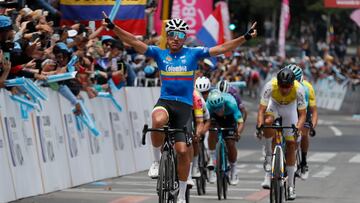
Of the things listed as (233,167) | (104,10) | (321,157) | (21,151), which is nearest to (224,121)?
(233,167)

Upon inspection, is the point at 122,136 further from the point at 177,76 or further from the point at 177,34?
the point at 177,34

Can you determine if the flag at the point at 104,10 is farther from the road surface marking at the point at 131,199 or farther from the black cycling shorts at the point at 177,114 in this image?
the black cycling shorts at the point at 177,114

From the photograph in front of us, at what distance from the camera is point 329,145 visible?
31.4 meters

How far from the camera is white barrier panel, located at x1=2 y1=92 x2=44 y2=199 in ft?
52.8

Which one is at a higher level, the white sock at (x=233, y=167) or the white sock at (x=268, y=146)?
the white sock at (x=268, y=146)

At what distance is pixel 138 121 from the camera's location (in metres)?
23.5

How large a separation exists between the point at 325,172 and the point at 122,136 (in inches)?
150

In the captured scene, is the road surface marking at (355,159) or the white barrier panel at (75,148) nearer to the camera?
the white barrier panel at (75,148)

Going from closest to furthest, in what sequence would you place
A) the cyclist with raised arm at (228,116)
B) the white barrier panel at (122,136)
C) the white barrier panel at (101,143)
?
the cyclist with raised arm at (228,116)
the white barrier panel at (101,143)
the white barrier panel at (122,136)

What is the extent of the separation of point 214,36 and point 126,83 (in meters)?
6.32

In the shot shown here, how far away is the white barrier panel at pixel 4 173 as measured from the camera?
50.7 ft

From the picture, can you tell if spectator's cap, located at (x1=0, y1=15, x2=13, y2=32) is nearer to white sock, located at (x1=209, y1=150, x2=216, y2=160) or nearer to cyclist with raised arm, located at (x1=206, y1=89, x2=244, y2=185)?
cyclist with raised arm, located at (x1=206, y1=89, x2=244, y2=185)

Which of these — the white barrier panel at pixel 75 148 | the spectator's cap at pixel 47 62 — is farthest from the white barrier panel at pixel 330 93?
the spectator's cap at pixel 47 62

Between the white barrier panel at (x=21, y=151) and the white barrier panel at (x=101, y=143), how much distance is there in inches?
117
